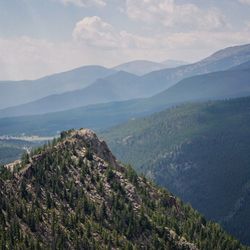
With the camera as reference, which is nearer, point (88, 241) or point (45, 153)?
point (88, 241)

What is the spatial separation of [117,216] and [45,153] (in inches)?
1380

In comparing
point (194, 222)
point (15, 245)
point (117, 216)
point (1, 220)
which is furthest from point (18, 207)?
point (194, 222)

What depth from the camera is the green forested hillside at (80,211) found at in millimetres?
150750

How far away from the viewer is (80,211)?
16775cm

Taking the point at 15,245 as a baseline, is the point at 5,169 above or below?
above

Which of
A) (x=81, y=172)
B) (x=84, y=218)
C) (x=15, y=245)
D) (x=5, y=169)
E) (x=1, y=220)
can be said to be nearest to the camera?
(x=15, y=245)

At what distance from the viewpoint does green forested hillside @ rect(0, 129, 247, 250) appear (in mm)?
150750

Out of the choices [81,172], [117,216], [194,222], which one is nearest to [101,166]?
[81,172]

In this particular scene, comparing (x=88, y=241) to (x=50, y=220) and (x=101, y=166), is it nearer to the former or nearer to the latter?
(x=50, y=220)

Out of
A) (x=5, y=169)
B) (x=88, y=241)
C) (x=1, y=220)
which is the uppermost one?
(x=5, y=169)

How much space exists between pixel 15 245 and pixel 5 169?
43.3 meters

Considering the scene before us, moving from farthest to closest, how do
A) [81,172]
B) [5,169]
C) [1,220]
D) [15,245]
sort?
[81,172]
[5,169]
[1,220]
[15,245]

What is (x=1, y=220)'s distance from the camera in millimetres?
147125

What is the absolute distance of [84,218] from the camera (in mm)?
164750
